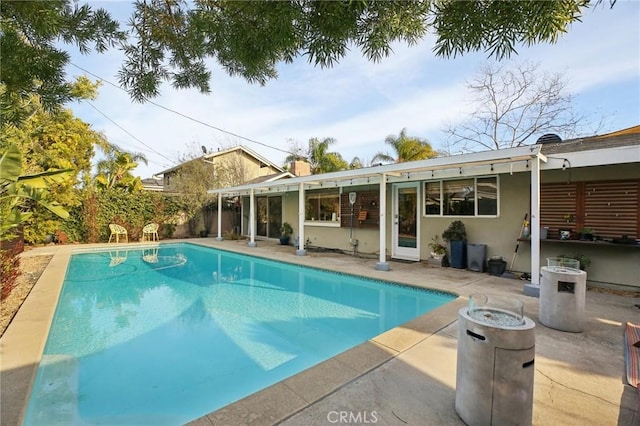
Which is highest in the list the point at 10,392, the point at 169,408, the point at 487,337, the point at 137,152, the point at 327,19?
the point at 137,152

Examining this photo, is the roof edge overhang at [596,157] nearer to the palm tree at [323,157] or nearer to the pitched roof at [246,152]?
the palm tree at [323,157]

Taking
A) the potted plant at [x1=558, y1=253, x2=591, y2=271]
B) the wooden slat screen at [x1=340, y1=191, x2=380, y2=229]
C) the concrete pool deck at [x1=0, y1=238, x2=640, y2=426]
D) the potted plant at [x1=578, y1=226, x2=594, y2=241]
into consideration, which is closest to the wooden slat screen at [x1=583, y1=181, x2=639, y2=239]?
the potted plant at [x1=578, y1=226, x2=594, y2=241]

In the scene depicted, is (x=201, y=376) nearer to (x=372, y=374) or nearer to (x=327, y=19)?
(x=372, y=374)

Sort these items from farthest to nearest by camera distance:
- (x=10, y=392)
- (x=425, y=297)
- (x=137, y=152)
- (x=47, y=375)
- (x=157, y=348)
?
(x=137, y=152), (x=425, y=297), (x=157, y=348), (x=47, y=375), (x=10, y=392)

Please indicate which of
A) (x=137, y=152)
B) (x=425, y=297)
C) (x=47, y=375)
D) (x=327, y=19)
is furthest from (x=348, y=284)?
(x=137, y=152)

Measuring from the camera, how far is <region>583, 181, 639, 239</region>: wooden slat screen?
260 inches

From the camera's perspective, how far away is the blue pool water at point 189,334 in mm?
3527

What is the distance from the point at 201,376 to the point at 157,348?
1.27m

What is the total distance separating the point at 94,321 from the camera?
5969mm

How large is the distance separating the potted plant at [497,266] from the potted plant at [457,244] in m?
0.75

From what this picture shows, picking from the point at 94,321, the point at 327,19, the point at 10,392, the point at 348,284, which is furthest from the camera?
the point at 348,284

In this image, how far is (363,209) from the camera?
466 inches

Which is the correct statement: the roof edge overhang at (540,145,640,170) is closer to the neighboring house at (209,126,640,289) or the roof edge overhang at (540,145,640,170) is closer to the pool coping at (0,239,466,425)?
the neighboring house at (209,126,640,289)

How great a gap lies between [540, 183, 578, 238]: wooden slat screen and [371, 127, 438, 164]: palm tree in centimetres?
1232
